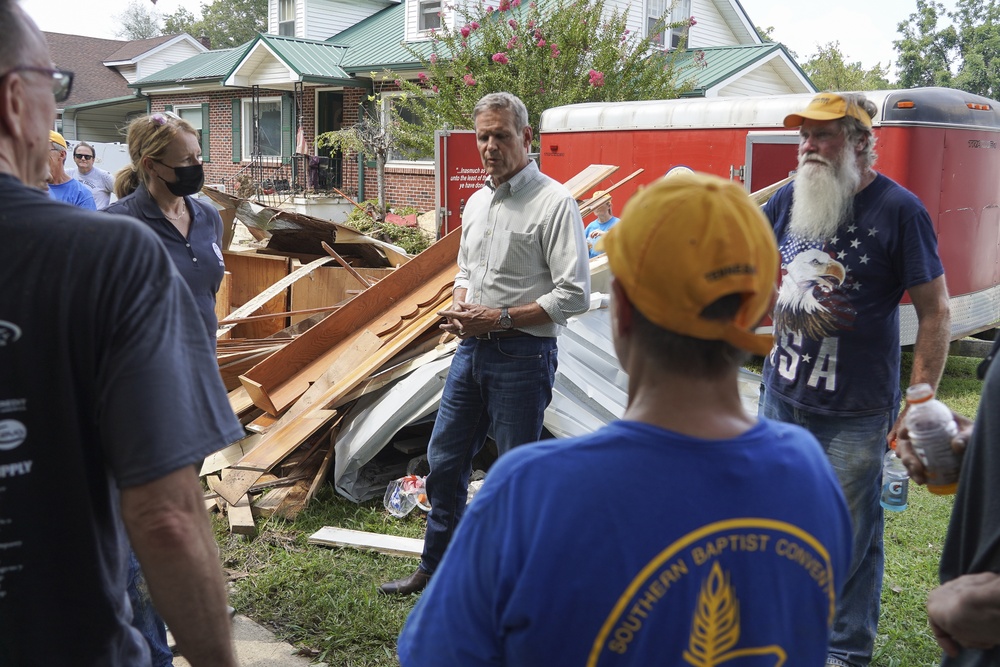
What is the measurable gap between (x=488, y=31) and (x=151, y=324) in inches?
Result: 580

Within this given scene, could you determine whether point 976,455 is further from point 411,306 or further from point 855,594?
point 411,306

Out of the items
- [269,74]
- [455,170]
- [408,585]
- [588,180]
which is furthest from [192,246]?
[269,74]

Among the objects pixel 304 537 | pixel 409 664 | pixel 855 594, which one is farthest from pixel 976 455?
pixel 304 537

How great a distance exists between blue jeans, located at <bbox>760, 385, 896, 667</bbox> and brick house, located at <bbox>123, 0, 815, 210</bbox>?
17268mm

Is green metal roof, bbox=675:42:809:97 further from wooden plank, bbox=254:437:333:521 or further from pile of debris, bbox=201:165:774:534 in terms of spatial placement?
wooden plank, bbox=254:437:333:521

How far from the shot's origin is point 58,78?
1.69 m

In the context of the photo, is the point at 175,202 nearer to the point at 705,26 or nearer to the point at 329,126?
the point at 329,126

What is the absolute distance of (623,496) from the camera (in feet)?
4.34

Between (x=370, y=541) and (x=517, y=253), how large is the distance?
199cm

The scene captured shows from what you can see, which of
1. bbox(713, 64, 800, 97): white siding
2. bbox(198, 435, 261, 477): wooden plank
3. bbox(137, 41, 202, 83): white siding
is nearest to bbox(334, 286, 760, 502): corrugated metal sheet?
bbox(198, 435, 261, 477): wooden plank

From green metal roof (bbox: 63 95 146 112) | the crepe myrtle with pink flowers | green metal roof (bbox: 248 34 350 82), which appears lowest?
the crepe myrtle with pink flowers

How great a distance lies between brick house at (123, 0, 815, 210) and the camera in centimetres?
2178

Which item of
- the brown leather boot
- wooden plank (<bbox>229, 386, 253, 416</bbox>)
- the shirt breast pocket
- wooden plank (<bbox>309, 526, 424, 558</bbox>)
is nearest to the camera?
the shirt breast pocket

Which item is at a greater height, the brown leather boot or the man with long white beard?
the man with long white beard
